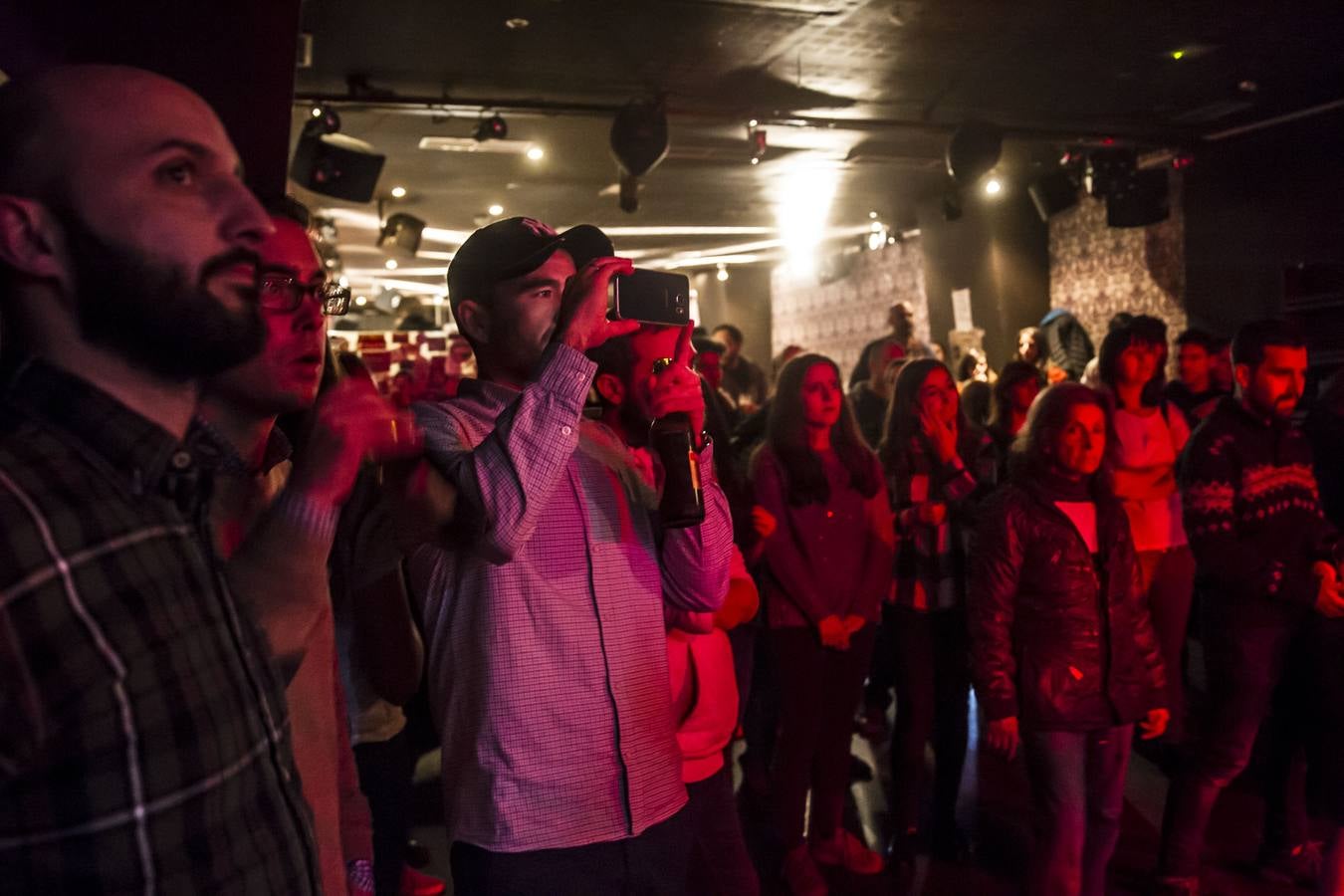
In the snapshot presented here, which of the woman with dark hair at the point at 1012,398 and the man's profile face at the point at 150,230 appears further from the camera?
the woman with dark hair at the point at 1012,398

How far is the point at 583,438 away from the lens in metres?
1.77

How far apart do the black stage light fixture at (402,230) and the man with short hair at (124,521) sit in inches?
398

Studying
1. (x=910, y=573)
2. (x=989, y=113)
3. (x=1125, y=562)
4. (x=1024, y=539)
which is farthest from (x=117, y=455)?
(x=989, y=113)

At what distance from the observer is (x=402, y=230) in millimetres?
10688

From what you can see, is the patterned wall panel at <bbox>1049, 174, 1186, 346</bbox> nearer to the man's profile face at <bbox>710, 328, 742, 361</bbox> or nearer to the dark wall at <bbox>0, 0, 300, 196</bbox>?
the man's profile face at <bbox>710, 328, 742, 361</bbox>

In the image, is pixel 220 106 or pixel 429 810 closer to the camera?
pixel 220 106

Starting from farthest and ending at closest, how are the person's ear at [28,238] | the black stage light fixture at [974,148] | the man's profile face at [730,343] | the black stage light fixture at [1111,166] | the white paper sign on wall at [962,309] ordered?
the white paper sign on wall at [962,309] < the black stage light fixture at [1111,166] < the man's profile face at [730,343] < the black stage light fixture at [974,148] < the person's ear at [28,238]

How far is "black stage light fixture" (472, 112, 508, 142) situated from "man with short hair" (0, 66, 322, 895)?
263 inches

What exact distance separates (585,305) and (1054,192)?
907 cm

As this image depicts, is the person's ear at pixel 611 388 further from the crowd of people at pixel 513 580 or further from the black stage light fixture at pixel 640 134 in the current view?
the black stage light fixture at pixel 640 134

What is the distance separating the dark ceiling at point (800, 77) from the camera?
5957mm

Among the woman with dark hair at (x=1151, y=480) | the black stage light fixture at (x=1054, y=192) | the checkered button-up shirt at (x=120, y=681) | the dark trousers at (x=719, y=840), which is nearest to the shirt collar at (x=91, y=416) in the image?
the checkered button-up shirt at (x=120, y=681)

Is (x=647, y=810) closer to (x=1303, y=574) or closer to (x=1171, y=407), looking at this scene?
(x=1303, y=574)

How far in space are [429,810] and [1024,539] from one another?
2.71 meters
